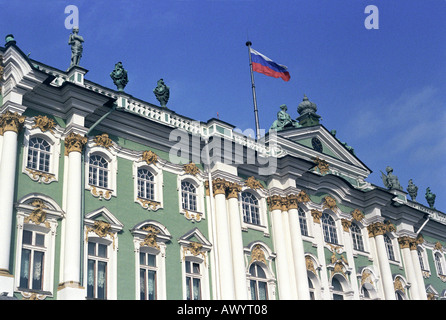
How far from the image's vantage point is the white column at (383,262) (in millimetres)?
35594

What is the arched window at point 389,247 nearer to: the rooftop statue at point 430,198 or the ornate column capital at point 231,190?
the rooftop statue at point 430,198

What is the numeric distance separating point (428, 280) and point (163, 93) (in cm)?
2146

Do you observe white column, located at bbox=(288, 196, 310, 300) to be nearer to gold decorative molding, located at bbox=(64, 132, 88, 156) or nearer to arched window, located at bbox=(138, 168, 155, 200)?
arched window, located at bbox=(138, 168, 155, 200)

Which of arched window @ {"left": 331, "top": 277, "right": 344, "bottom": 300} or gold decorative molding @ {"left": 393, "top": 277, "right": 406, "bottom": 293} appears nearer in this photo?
arched window @ {"left": 331, "top": 277, "right": 344, "bottom": 300}

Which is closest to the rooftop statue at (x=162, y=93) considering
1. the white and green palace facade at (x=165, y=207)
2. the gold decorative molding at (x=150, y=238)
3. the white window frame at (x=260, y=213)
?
the white and green palace facade at (x=165, y=207)

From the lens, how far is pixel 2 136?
941 inches

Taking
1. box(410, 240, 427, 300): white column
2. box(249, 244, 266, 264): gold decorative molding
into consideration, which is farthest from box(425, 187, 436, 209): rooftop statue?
box(249, 244, 266, 264): gold decorative molding

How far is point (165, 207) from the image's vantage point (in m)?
27.9

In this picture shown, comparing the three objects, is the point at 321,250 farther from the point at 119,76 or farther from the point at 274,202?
the point at 119,76

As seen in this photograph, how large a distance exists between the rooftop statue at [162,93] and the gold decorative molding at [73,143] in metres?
5.97

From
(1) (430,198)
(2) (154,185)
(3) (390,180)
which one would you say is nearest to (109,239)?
(2) (154,185)

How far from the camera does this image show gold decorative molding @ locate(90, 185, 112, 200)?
25766 mm
